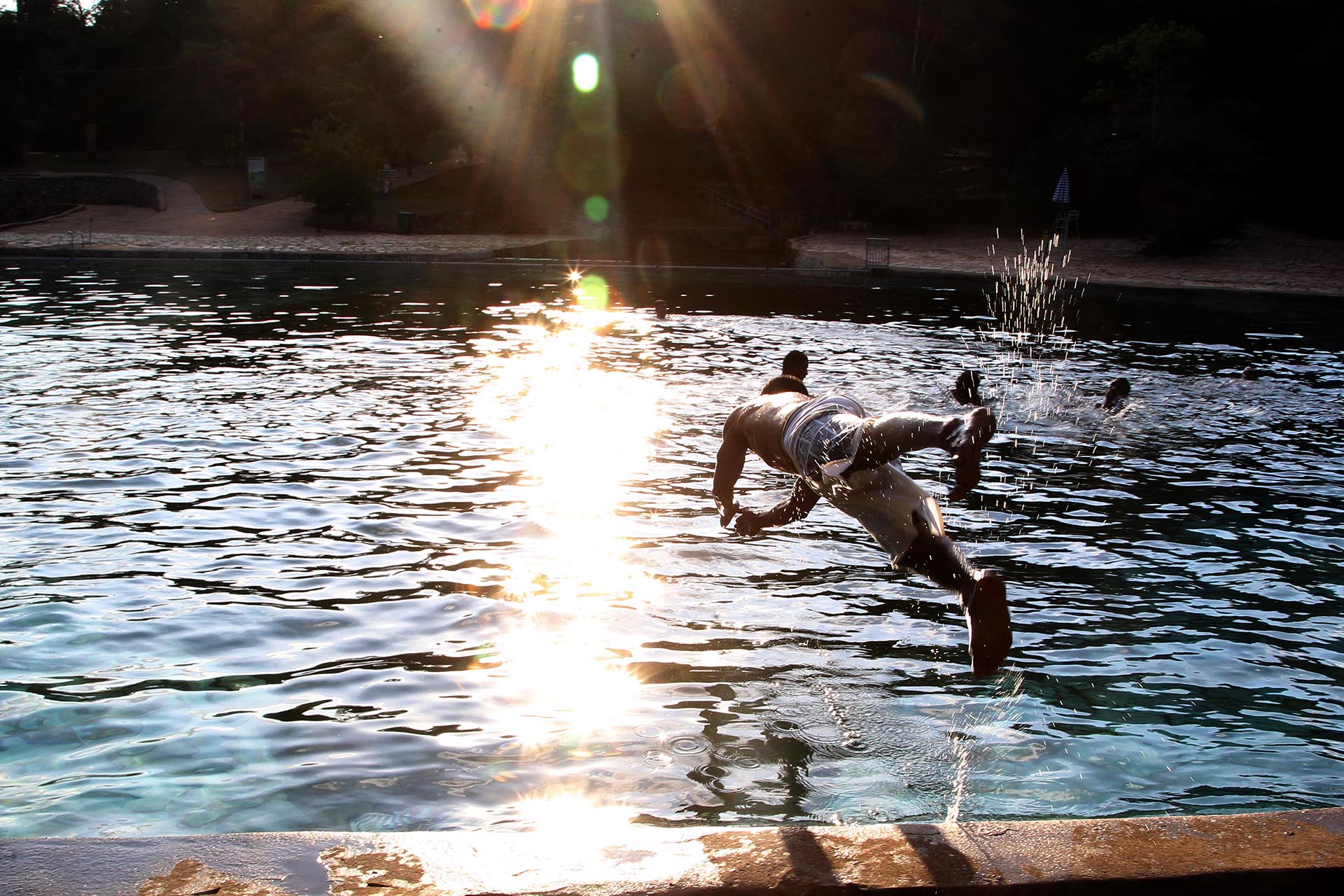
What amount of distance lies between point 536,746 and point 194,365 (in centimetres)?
1396

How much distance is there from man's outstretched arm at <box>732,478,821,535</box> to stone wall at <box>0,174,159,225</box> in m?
54.9

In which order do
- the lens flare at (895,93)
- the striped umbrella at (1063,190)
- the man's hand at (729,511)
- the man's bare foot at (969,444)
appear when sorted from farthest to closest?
1. the lens flare at (895,93)
2. the striped umbrella at (1063,190)
3. the man's hand at (729,511)
4. the man's bare foot at (969,444)

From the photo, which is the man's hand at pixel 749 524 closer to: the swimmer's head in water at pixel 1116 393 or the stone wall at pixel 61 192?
the swimmer's head in water at pixel 1116 393

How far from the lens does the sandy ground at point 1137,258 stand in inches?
1428

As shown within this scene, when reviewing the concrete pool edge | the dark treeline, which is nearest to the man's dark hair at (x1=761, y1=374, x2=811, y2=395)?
the concrete pool edge

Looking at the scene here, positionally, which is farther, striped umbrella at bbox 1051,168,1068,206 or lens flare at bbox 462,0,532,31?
lens flare at bbox 462,0,532,31

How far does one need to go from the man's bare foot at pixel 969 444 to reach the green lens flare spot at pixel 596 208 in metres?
50.0

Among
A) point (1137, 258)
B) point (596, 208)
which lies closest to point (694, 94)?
point (596, 208)

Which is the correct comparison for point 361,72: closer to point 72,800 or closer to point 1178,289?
point 1178,289

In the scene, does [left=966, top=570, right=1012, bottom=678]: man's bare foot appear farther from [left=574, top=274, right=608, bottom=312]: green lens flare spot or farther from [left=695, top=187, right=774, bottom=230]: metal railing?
[left=695, top=187, right=774, bottom=230]: metal railing

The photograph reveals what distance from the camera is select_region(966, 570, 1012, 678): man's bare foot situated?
491cm

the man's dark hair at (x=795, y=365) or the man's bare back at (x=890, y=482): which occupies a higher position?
the man's dark hair at (x=795, y=365)

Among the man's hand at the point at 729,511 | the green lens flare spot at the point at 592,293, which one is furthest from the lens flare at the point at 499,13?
the man's hand at the point at 729,511

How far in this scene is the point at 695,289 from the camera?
33.1 m
